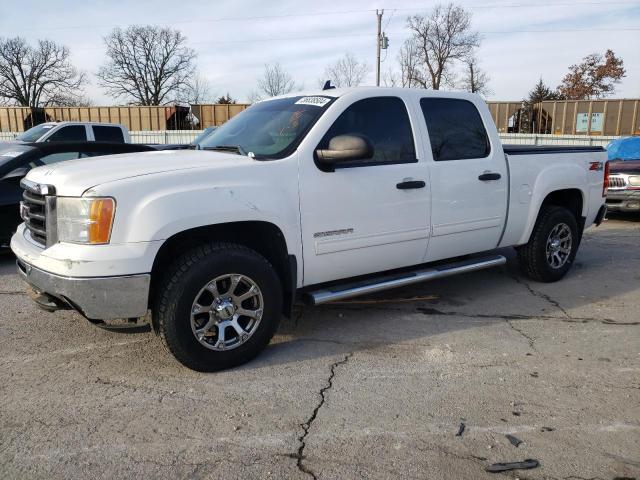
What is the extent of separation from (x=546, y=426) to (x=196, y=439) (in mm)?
1904

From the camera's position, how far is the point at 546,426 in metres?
2.90

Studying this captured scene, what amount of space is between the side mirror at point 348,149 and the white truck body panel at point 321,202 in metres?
0.16

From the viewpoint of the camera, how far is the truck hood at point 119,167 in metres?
3.17

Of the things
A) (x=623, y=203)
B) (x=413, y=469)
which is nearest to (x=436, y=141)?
(x=413, y=469)

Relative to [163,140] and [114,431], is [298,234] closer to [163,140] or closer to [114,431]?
[114,431]

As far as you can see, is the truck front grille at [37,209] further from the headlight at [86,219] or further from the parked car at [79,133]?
the parked car at [79,133]

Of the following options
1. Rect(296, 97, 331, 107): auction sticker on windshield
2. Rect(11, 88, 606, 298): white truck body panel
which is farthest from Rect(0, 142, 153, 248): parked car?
Rect(296, 97, 331, 107): auction sticker on windshield

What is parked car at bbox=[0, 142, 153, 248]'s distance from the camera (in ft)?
20.5

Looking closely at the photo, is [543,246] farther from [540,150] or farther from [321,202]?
[321,202]

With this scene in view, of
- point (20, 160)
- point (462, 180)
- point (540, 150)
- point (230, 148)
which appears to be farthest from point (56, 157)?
point (540, 150)

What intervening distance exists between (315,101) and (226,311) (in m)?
1.79

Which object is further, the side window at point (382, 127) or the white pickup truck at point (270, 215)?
the side window at point (382, 127)

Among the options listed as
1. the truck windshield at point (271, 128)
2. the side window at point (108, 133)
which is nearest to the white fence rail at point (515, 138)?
the side window at point (108, 133)

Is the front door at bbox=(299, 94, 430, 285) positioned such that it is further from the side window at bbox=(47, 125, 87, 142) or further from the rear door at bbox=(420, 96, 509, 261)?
the side window at bbox=(47, 125, 87, 142)
